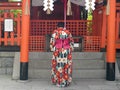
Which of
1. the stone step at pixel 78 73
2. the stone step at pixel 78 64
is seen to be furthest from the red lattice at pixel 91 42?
the stone step at pixel 78 73

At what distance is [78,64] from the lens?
11.6 metres

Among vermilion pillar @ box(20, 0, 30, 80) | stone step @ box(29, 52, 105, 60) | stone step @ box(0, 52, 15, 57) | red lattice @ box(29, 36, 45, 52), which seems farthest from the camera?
red lattice @ box(29, 36, 45, 52)

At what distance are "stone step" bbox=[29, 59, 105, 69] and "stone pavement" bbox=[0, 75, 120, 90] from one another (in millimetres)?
667

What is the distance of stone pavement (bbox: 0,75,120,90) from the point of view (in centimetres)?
996

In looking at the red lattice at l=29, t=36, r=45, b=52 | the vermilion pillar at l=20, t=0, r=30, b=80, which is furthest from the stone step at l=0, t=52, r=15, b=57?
the vermilion pillar at l=20, t=0, r=30, b=80

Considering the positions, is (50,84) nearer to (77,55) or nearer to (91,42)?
(77,55)

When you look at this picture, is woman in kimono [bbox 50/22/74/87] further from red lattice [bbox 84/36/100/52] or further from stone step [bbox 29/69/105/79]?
red lattice [bbox 84/36/100/52]

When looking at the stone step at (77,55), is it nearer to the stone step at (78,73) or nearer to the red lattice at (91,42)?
the red lattice at (91,42)

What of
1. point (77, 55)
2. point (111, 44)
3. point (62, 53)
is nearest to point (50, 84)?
point (62, 53)

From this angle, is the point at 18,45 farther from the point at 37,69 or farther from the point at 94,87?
the point at 94,87

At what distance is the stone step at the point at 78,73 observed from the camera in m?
11.1

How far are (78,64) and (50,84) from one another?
1.59 m

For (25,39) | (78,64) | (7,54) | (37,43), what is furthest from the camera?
(37,43)

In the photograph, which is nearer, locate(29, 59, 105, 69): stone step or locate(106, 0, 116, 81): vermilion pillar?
locate(106, 0, 116, 81): vermilion pillar
